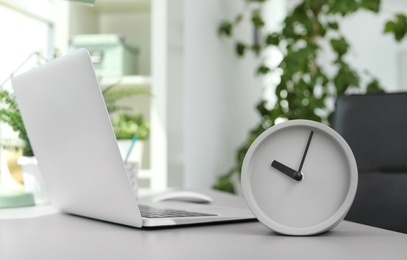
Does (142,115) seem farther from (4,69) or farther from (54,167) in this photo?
(54,167)

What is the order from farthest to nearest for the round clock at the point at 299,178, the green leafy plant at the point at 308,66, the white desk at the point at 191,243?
1. the green leafy plant at the point at 308,66
2. the round clock at the point at 299,178
3. the white desk at the point at 191,243

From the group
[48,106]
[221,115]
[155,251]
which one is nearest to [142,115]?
[221,115]

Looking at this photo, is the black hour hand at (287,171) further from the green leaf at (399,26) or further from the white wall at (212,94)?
the green leaf at (399,26)

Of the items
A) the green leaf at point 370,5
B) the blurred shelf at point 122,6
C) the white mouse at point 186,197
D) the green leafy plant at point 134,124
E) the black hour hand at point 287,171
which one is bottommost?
the white mouse at point 186,197

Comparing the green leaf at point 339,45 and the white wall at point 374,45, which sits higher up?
the white wall at point 374,45

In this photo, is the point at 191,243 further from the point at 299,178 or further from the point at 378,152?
the point at 378,152

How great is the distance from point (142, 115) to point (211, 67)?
2.01 ft

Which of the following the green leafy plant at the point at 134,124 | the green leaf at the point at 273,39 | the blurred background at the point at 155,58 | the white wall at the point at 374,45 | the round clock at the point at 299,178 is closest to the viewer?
the round clock at the point at 299,178

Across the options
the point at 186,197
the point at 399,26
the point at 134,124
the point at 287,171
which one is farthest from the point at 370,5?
the point at 287,171

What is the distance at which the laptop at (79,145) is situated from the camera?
74 centimetres

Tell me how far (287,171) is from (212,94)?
75.9 inches

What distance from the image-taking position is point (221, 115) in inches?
115

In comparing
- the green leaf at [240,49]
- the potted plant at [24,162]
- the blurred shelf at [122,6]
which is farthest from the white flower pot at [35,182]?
the green leaf at [240,49]

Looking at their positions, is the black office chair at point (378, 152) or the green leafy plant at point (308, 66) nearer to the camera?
the black office chair at point (378, 152)
